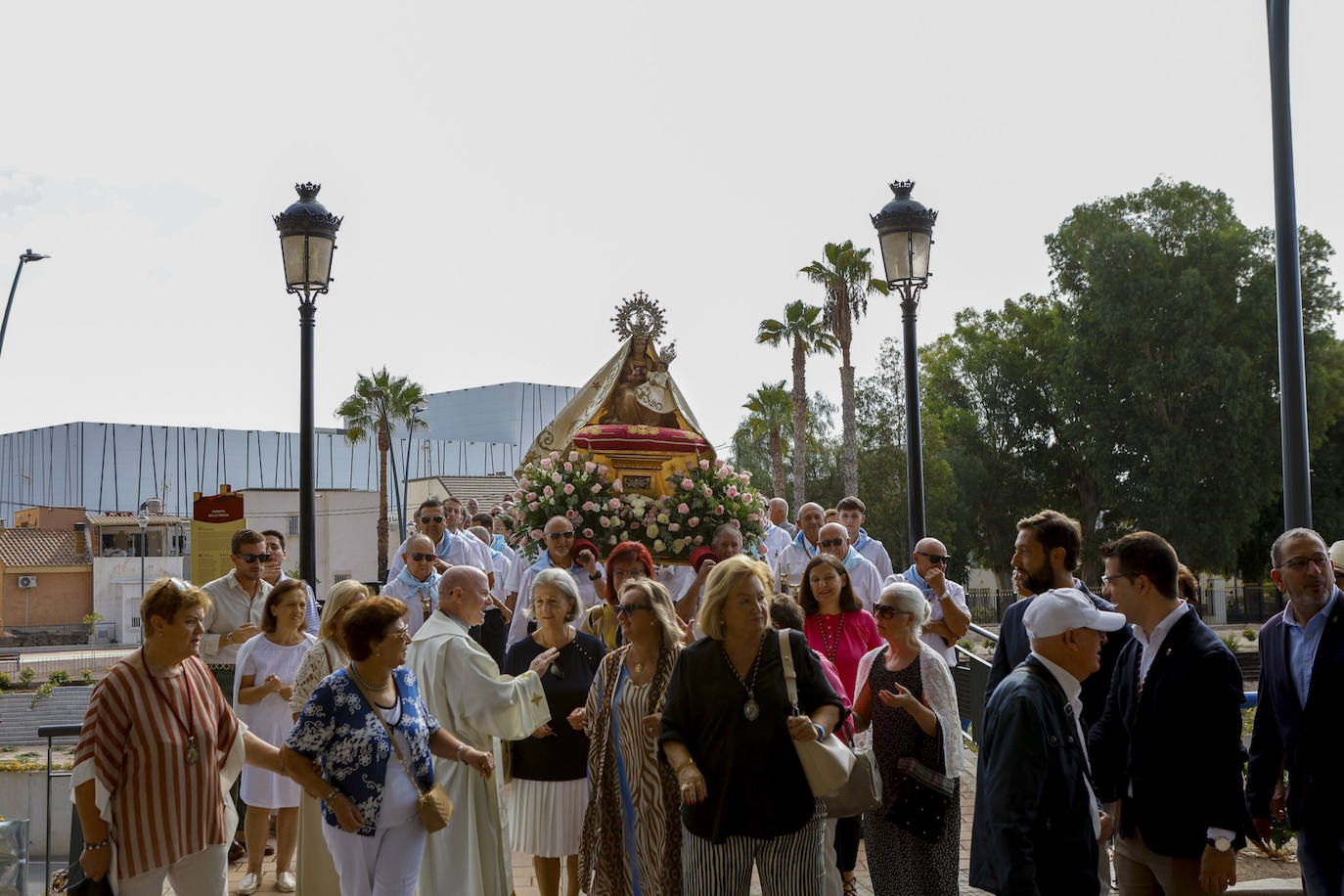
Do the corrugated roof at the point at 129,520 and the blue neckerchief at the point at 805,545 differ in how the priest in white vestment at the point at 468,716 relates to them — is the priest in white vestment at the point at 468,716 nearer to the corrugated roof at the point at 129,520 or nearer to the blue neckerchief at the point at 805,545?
the blue neckerchief at the point at 805,545

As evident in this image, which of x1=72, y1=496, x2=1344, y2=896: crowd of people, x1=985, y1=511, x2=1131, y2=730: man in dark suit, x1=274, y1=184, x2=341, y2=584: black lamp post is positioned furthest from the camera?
x1=274, y1=184, x2=341, y2=584: black lamp post

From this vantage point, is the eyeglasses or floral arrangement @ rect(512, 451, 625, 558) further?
floral arrangement @ rect(512, 451, 625, 558)

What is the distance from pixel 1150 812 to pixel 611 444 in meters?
9.57

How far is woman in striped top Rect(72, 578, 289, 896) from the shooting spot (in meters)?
4.87

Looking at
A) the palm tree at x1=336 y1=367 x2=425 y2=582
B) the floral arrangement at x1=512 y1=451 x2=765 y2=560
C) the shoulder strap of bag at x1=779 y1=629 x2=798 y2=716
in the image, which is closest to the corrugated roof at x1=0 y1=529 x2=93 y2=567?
the palm tree at x1=336 y1=367 x2=425 y2=582

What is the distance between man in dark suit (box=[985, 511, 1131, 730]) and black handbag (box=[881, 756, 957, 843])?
0.53 m

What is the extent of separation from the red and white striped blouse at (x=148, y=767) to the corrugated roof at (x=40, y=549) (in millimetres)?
55575

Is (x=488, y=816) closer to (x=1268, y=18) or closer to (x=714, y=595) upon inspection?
(x=714, y=595)

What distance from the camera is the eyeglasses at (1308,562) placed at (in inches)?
218

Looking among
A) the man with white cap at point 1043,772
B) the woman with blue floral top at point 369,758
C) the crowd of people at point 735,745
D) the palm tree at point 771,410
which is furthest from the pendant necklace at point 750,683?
the palm tree at point 771,410

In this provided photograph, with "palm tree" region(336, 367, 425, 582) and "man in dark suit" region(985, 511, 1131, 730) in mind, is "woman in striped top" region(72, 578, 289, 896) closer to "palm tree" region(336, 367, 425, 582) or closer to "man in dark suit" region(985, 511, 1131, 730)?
"man in dark suit" region(985, 511, 1131, 730)

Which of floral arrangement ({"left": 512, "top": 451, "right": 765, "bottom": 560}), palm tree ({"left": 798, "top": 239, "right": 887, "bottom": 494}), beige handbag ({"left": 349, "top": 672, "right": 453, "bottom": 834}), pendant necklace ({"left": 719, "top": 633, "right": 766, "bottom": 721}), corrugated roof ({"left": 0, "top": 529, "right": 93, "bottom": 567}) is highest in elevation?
palm tree ({"left": 798, "top": 239, "right": 887, "bottom": 494})

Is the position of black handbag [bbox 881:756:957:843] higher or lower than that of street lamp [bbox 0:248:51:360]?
lower

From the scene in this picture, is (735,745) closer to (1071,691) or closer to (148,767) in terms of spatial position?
(1071,691)
